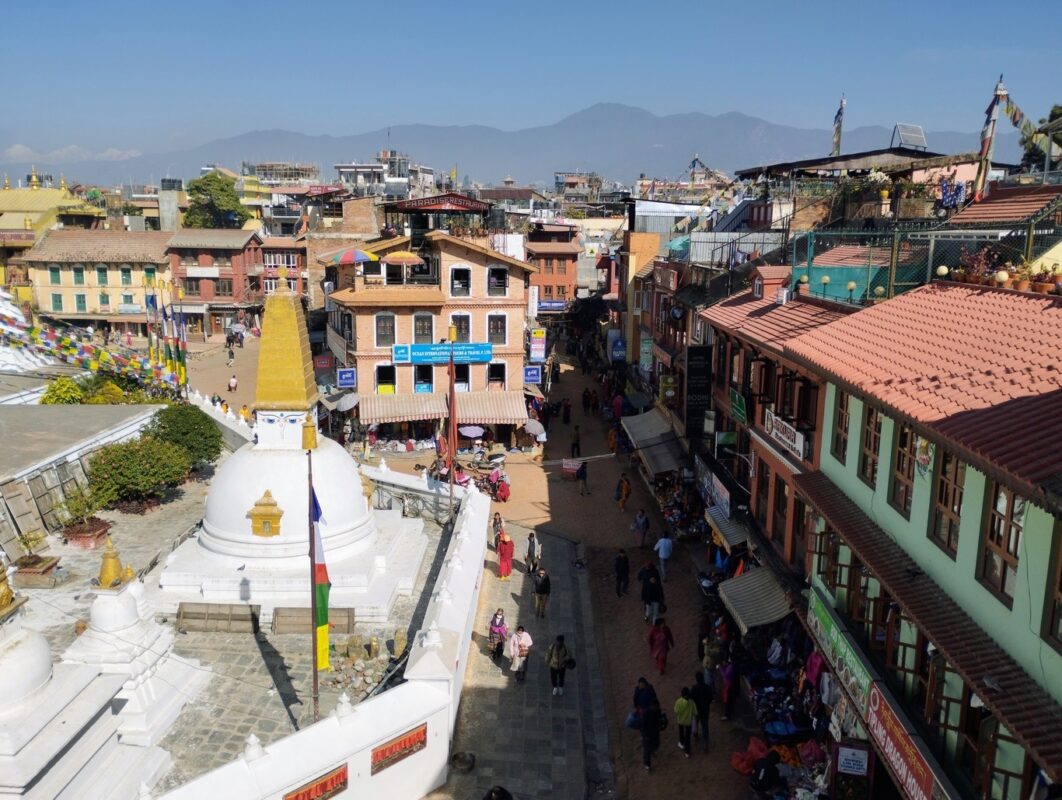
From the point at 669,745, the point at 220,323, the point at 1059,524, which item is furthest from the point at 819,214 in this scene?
the point at 220,323

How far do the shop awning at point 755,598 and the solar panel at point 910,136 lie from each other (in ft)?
82.8

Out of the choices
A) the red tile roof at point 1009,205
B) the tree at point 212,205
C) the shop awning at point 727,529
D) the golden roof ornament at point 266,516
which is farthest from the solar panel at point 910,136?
the tree at point 212,205

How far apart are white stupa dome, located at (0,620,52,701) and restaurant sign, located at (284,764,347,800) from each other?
358 centimetres

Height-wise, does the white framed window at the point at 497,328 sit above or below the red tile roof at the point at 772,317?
below

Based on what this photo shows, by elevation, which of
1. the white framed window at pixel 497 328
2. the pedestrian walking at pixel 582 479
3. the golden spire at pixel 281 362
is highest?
the golden spire at pixel 281 362

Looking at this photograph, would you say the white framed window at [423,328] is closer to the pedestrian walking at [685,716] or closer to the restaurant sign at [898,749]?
the pedestrian walking at [685,716]

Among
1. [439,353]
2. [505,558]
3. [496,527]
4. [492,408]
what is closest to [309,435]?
[505,558]

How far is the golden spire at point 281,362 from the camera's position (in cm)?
2012

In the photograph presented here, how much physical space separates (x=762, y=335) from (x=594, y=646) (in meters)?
8.18

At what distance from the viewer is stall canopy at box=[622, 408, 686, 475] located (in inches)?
1176

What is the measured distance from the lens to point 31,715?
11203 millimetres

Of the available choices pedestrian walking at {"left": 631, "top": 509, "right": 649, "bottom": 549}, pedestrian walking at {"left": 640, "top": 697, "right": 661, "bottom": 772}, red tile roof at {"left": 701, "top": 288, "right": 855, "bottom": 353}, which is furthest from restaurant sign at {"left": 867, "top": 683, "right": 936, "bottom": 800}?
pedestrian walking at {"left": 631, "top": 509, "right": 649, "bottom": 549}

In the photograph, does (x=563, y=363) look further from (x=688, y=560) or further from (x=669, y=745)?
(x=669, y=745)

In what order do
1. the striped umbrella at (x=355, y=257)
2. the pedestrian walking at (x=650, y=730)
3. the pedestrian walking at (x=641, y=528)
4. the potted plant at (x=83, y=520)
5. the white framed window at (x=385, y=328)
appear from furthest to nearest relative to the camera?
the white framed window at (x=385, y=328), the striped umbrella at (x=355, y=257), the pedestrian walking at (x=641, y=528), the potted plant at (x=83, y=520), the pedestrian walking at (x=650, y=730)
